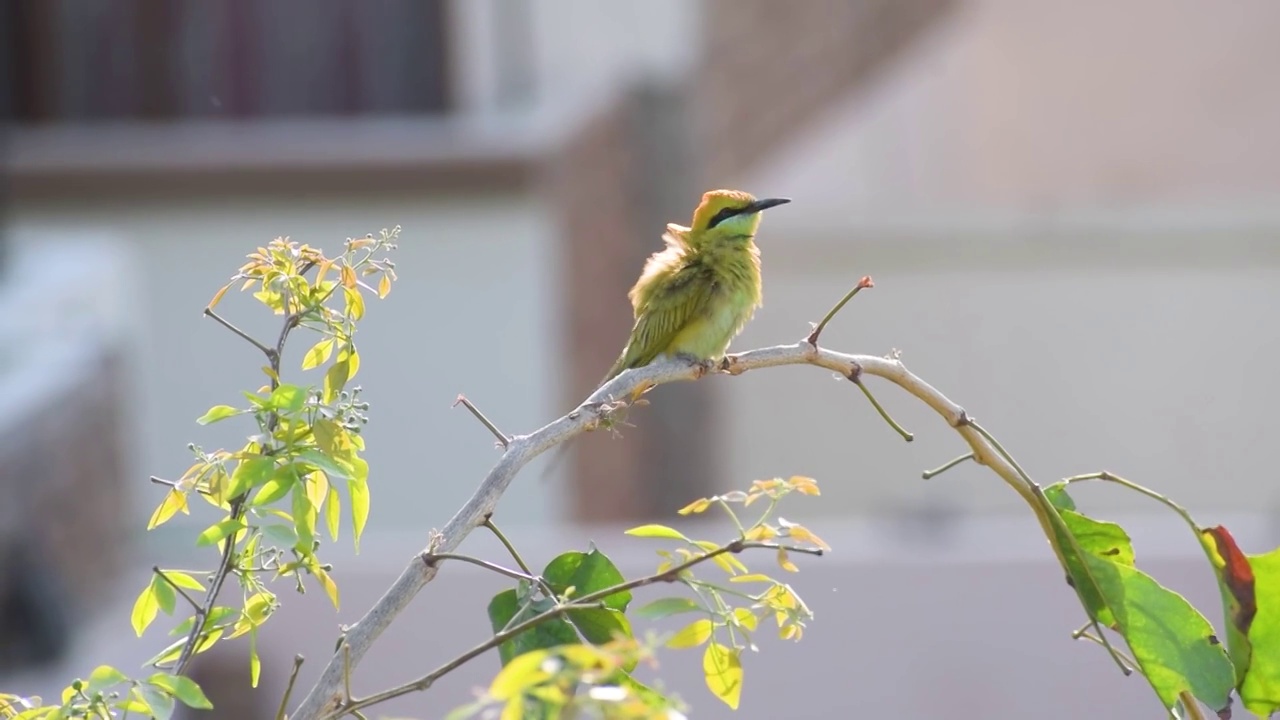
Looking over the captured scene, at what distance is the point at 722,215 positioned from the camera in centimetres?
245

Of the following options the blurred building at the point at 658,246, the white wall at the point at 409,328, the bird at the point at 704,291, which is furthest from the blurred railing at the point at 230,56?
the bird at the point at 704,291

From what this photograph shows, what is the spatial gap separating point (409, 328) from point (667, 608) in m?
6.12

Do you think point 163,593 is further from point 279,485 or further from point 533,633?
point 533,633

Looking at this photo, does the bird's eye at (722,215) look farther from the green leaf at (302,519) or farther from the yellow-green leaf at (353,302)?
the green leaf at (302,519)

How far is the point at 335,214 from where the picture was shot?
7.07m

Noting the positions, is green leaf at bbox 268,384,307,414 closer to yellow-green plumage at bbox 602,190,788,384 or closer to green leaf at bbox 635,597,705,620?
green leaf at bbox 635,597,705,620

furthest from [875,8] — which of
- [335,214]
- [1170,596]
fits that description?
[1170,596]

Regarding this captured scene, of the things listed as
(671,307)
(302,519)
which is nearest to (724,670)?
(302,519)

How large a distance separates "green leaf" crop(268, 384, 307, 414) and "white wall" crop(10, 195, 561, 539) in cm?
585

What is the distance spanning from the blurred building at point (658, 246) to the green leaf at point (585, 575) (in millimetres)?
3739

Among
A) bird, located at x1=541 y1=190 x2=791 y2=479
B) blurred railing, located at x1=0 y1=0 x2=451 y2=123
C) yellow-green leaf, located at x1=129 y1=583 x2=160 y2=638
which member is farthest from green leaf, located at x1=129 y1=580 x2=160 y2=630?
blurred railing, located at x1=0 y1=0 x2=451 y2=123

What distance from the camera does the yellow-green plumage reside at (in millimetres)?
2443

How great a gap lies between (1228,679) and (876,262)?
7.88 metres

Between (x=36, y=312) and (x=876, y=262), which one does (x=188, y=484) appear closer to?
(x=36, y=312)
